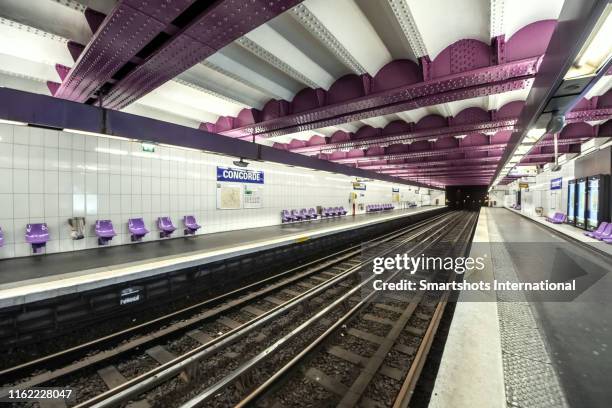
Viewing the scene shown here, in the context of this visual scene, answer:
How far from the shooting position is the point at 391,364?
290 centimetres

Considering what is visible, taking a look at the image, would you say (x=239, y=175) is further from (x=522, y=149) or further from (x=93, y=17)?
(x=522, y=149)

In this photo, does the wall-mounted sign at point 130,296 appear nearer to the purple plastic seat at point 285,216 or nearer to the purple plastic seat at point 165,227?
the purple plastic seat at point 165,227

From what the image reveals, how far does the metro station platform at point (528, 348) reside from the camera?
194cm

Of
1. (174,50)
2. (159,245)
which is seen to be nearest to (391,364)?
(174,50)

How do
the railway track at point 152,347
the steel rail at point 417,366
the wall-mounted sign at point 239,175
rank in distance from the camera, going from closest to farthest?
the steel rail at point 417,366, the railway track at point 152,347, the wall-mounted sign at point 239,175

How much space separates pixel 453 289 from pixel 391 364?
122 inches

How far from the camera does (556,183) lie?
14000 millimetres

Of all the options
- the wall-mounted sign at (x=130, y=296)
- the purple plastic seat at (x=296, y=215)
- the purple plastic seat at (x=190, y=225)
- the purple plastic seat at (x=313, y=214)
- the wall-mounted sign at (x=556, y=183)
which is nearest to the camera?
the wall-mounted sign at (x=130, y=296)

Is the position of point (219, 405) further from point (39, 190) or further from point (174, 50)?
point (39, 190)

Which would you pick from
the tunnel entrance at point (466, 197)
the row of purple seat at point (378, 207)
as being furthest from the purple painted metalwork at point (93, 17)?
the tunnel entrance at point (466, 197)

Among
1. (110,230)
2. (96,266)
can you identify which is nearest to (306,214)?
(110,230)

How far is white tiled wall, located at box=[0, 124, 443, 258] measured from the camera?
5.28 meters

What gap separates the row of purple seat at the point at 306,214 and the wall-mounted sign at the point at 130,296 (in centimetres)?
824

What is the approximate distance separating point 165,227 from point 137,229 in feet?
2.27
